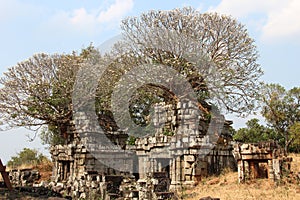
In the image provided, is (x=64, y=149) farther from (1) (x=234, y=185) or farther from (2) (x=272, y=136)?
(2) (x=272, y=136)

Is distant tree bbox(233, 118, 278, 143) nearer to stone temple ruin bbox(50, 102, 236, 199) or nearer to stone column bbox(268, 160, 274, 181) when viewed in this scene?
stone temple ruin bbox(50, 102, 236, 199)

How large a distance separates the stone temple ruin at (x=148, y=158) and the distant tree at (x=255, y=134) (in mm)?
10462

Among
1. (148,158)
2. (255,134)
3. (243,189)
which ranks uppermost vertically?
(255,134)

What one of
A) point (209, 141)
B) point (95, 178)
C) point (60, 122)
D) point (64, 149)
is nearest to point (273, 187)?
point (209, 141)

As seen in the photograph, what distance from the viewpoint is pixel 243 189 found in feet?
45.7

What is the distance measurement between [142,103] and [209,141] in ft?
37.7

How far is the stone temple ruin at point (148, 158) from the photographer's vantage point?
46.9 feet

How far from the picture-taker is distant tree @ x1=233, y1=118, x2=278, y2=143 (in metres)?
30.2

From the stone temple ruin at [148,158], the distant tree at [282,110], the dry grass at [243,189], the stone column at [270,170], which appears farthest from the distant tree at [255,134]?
the stone column at [270,170]

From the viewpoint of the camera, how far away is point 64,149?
2127 cm

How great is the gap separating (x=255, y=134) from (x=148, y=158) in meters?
14.1

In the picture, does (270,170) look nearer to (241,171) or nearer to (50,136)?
(241,171)

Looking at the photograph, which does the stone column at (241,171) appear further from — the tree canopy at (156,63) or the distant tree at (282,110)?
the distant tree at (282,110)

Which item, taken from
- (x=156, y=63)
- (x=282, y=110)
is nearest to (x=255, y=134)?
(x=282, y=110)
